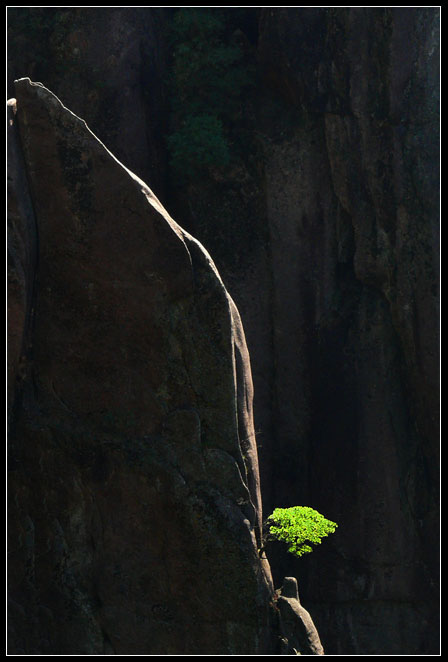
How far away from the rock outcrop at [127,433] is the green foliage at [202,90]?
909 centimetres

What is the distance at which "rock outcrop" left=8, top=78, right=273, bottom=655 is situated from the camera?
15.6 m

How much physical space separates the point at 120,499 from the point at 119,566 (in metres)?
1.16

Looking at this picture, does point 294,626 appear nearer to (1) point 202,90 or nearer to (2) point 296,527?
(2) point 296,527

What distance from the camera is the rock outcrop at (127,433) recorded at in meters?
15.6

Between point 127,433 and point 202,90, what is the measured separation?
12364mm

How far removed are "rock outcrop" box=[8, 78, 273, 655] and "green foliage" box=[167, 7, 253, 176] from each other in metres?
9.09

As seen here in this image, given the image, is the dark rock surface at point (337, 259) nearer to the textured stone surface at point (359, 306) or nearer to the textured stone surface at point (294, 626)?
the textured stone surface at point (359, 306)

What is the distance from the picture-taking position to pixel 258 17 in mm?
25719

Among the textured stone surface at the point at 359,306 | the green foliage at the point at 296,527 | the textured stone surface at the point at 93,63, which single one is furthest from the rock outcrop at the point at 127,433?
the textured stone surface at the point at 93,63

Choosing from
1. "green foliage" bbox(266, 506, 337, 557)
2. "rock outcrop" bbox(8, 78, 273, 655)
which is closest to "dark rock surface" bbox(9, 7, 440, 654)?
"green foliage" bbox(266, 506, 337, 557)

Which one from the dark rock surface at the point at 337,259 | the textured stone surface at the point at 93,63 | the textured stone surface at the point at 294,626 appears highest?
the textured stone surface at the point at 93,63

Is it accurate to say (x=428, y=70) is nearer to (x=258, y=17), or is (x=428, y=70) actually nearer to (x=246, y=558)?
(x=258, y=17)

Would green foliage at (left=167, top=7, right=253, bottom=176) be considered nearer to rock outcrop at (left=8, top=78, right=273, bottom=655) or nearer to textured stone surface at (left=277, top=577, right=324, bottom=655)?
rock outcrop at (left=8, top=78, right=273, bottom=655)

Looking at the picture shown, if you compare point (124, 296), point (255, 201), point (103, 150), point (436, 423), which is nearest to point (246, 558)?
point (124, 296)
